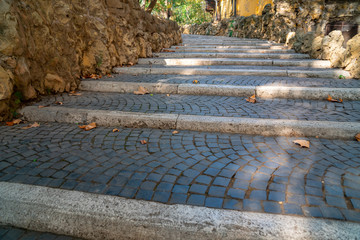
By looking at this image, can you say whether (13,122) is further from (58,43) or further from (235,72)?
(235,72)

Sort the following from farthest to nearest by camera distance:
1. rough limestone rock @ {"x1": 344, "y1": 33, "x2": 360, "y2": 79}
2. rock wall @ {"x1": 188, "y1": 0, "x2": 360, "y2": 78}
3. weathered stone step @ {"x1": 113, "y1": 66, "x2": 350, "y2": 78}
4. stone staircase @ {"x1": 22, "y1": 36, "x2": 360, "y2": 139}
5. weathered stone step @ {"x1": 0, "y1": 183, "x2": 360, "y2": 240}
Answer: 1. rock wall @ {"x1": 188, "y1": 0, "x2": 360, "y2": 78}
2. weathered stone step @ {"x1": 113, "y1": 66, "x2": 350, "y2": 78}
3. rough limestone rock @ {"x1": 344, "y1": 33, "x2": 360, "y2": 79}
4. stone staircase @ {"x1": 22, "y1": 36, "x2": 360, "y2": 139}
5. weathered stone step @ {"x1": 0, "y1": 183, "x2": 360, "y2": 240}


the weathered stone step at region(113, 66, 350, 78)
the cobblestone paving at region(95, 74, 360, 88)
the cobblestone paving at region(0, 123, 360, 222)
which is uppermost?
the weathered stone step at region(113, 66, 350, 78)

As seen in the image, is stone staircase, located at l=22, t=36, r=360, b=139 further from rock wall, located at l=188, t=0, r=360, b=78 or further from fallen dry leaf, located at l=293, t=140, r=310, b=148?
rock wall, located at l=188, t=0, r=360, b=78

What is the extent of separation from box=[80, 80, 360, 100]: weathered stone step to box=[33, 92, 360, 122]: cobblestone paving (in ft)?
0.53

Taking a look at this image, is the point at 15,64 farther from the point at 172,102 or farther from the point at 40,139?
the point at 172,102

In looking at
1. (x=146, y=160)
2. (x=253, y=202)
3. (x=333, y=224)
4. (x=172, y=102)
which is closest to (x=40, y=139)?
(x=146, y=160)

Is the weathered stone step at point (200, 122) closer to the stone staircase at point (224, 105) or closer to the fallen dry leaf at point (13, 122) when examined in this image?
the stone staircase at point (224, 105)

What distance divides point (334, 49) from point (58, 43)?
6.23 m

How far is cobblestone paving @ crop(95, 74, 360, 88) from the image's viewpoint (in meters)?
4.27

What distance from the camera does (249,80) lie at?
473 centimetres

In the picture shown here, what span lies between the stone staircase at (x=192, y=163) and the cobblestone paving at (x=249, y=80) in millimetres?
103

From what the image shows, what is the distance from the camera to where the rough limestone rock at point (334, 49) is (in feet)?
17.5

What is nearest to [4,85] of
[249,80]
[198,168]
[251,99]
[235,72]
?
[198,168]

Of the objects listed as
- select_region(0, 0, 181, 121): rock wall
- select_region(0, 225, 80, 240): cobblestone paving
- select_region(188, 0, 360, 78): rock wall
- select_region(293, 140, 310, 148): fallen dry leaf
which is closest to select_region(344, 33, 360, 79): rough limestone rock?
select_region(188, 0, 360, 78): rock wall
